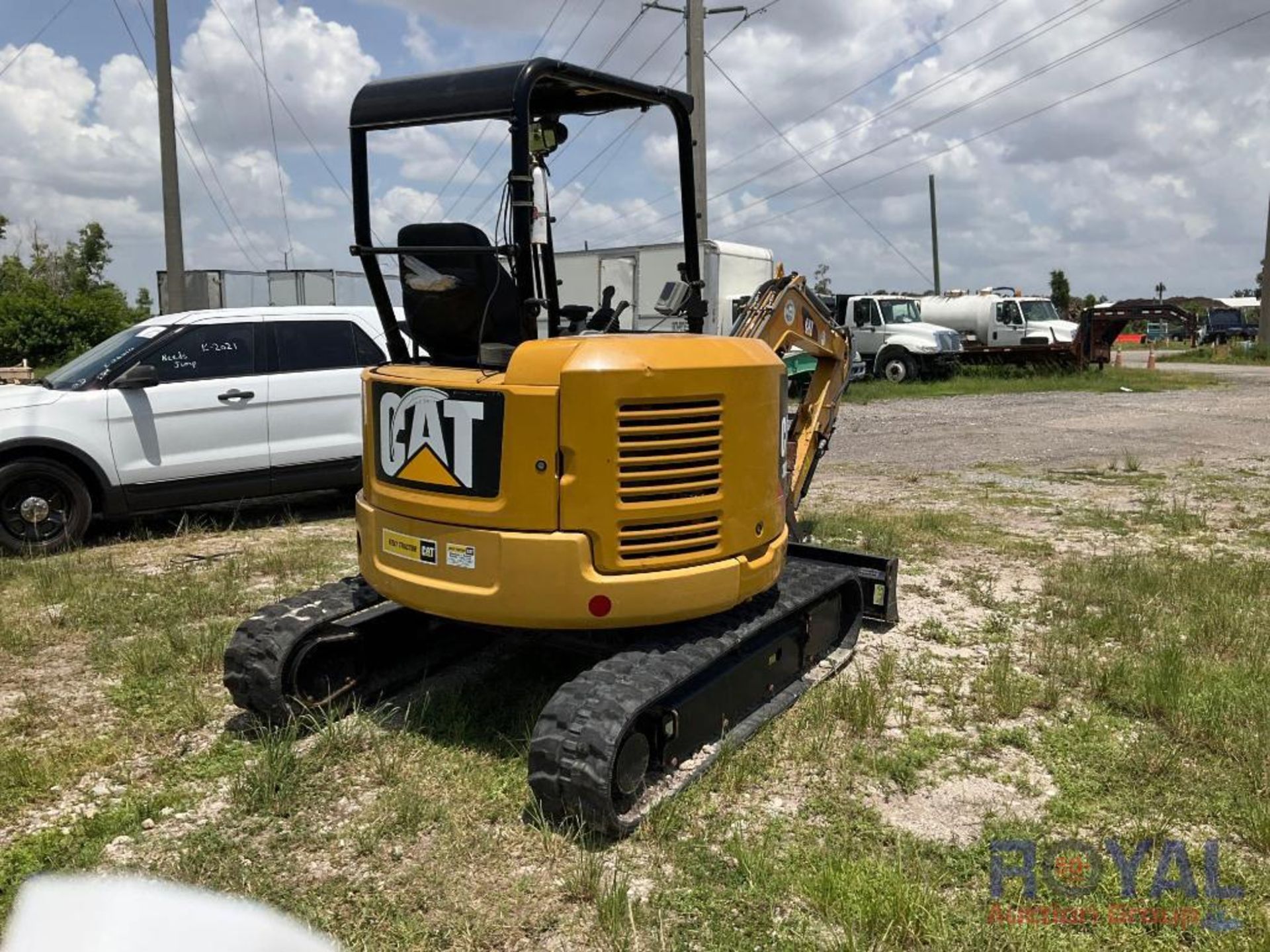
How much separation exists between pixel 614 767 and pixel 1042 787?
70.4 inches

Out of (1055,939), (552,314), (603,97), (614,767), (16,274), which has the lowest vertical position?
(1055,939)

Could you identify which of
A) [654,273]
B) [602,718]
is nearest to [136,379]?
[602,718]

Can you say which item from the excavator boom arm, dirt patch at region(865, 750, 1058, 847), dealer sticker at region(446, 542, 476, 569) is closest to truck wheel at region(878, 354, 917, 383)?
the excavator boom arm

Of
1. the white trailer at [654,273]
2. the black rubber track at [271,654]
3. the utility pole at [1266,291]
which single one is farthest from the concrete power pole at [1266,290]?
the black rubber track at [271,654]

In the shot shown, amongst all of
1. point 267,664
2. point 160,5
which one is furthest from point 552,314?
point 160,5

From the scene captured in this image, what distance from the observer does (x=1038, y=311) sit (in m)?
29.7

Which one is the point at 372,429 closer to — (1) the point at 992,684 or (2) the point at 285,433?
(1) the point at 992,684

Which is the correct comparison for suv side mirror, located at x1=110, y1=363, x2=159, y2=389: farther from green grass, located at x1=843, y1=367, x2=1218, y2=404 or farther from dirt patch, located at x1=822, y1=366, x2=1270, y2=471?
green grass, located at x1=843, y1=367, x2=1218, y2=404

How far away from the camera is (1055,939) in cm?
317

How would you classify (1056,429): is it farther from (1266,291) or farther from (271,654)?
(1266,291)

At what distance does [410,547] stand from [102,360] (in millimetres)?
5439

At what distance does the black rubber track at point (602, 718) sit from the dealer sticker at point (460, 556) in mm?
634

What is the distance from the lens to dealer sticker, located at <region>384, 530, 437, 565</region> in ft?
14.0

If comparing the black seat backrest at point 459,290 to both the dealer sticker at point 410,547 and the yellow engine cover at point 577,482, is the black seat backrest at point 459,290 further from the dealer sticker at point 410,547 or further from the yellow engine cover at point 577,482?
the dealer sticker at point 410,547
